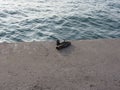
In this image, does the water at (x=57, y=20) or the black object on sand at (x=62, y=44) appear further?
the water at (x=57, y=20)

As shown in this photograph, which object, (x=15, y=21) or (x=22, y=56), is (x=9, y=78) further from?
(x=15, y=21)

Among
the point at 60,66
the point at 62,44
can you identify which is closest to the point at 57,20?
the point at 62,44

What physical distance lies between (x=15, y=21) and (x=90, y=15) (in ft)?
8.40

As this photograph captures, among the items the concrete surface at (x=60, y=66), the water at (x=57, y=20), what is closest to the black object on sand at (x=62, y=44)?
the concrete surface at (x=60, y=66)

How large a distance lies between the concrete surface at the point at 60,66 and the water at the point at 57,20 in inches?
91.4

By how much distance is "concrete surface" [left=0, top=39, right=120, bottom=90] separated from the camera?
343cm

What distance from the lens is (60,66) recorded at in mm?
3852

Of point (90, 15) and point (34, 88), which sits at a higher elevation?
point (34, 88)

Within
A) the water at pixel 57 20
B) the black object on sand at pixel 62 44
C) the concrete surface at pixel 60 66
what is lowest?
the water at pixel 57 20

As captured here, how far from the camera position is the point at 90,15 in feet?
29.0

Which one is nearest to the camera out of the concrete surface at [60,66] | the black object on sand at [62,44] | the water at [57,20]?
the concrete surface at [60,66]

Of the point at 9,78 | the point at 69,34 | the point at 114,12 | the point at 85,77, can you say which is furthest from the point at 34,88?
the point at 114,12

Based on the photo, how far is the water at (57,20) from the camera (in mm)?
7074

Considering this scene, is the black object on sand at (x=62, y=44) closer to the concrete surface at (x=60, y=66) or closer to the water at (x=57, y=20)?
the concrete surface at (x=60, y=66)
